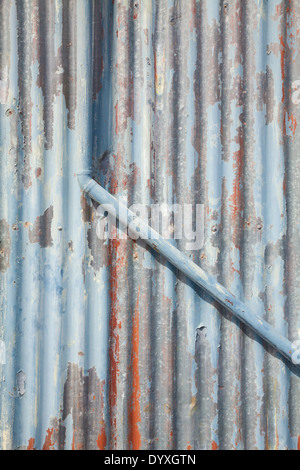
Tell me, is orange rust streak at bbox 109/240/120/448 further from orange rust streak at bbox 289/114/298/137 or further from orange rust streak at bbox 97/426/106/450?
orange rust streak at bbox 289/114/298/137

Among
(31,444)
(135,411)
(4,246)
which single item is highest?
(4,246)

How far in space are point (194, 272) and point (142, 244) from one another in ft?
0.69

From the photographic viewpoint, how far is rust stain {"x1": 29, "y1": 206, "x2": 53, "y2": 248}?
1419 millimetres

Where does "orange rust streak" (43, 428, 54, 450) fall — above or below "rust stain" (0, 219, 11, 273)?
below

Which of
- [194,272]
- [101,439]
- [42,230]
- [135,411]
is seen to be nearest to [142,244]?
[194,272]

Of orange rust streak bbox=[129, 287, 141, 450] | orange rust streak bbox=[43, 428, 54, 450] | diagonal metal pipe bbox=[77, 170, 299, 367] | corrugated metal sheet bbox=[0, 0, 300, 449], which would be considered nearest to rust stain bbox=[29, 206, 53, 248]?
corrugated metal sheet bbox=[0, 0, 300, 449]

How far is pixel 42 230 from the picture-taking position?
1.42m

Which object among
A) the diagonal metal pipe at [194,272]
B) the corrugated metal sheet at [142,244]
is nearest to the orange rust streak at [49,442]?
the corrugated metal sheet at [142,244]

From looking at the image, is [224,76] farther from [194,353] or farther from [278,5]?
[194,353]

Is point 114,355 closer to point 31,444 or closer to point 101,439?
point 101,439

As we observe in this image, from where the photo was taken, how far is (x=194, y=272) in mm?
1396

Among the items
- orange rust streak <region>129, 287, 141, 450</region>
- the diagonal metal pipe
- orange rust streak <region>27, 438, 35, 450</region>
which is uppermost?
the diagonal metal pipe

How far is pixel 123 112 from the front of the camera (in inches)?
56.3

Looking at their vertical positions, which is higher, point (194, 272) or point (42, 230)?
point (42, 230)
